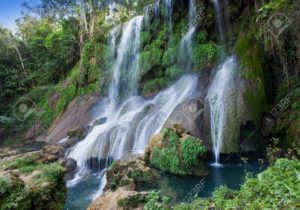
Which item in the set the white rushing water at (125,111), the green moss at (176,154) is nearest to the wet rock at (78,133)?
the white rushing water at (125,111)

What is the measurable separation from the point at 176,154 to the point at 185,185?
121cm

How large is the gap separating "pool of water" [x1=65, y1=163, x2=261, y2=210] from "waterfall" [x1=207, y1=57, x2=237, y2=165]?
3.45 ft

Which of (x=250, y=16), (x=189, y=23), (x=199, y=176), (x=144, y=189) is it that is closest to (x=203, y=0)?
(x=189, y=23)

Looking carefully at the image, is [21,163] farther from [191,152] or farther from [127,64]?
[127,64]

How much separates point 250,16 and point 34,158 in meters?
11.7

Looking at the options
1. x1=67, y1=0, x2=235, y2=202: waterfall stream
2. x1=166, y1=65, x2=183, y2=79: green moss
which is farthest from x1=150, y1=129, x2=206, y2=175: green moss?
x1=166, y1=65, x2=183, y2=79: green moss

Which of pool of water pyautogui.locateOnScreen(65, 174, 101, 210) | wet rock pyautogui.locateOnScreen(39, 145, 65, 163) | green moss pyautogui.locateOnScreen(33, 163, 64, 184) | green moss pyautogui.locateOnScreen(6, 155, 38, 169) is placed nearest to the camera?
green moss pyautogui.locateOnScreen(33, 163, 64, 184)

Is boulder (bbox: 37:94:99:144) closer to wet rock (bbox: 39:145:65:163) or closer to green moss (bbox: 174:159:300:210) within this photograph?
wet rock (bbox: 39:145:65:163)

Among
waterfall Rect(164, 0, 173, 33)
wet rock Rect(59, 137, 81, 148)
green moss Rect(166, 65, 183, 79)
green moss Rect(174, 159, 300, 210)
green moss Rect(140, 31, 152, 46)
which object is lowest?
green moss Rect(174, 159, 300, 210)

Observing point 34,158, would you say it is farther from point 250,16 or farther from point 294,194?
point 250,16

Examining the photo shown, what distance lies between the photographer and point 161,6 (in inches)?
721

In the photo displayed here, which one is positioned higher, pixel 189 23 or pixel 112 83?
pixel 189 23

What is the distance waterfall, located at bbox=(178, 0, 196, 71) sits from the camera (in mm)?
16469

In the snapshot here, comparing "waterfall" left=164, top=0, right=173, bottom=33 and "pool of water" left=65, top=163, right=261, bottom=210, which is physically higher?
"waterfall" left=164, top=0, right=173, bottom=33
